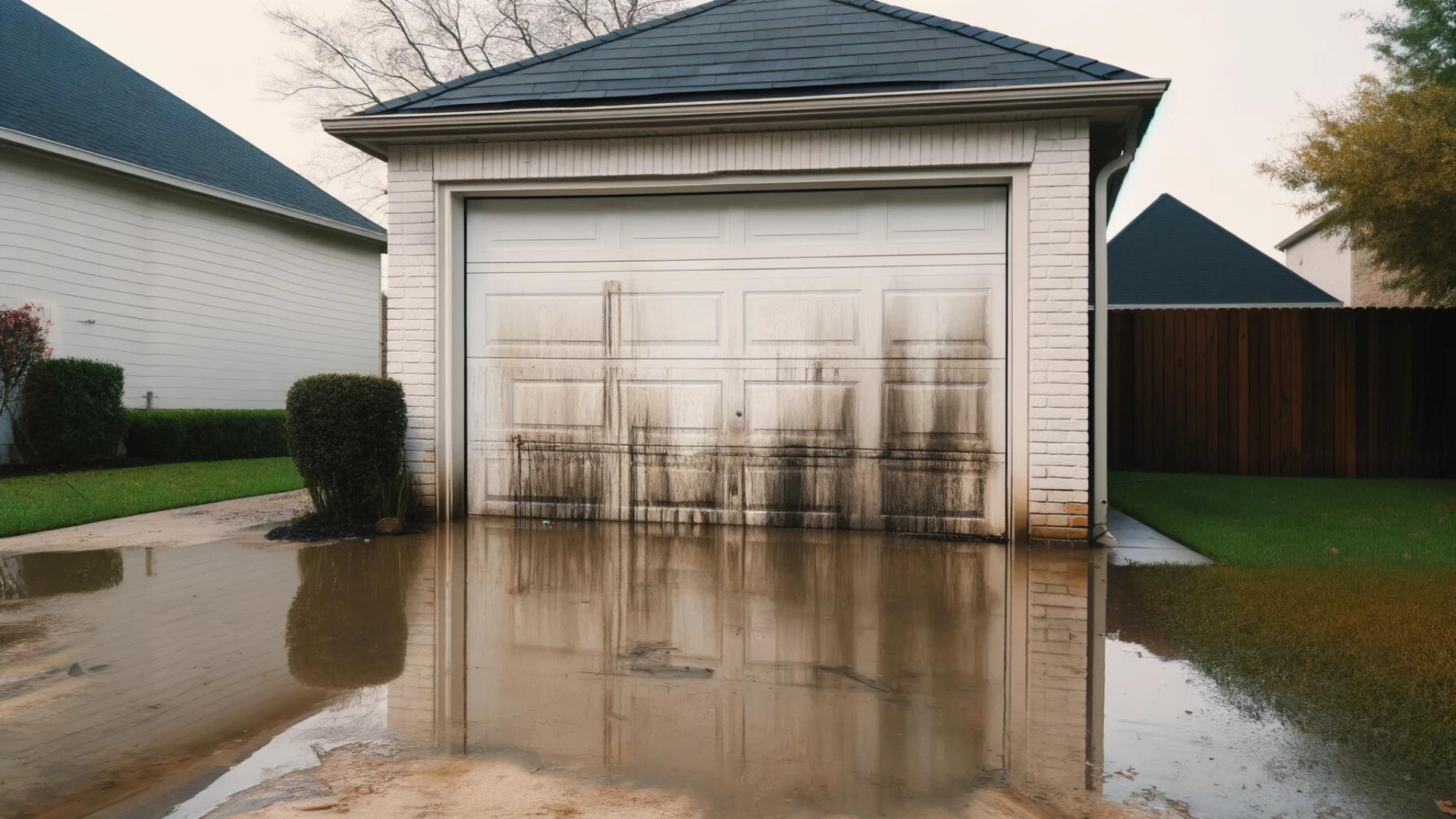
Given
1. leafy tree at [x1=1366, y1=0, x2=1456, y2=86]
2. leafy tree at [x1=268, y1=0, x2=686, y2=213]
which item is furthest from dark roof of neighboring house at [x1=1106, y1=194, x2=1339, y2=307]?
leafy tree at [x1=268, y1=0, x2=686, y2=213]

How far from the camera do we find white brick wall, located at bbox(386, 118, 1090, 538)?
7219 millimetres

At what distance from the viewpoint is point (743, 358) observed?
7875mm

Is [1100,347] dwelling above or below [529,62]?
below

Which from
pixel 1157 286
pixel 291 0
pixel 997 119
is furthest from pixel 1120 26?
pixel 291 0

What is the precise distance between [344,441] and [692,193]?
3.41 metres

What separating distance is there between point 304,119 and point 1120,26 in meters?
18.8

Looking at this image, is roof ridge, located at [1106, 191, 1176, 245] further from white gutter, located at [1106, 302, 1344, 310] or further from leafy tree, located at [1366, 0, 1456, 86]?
leafy tree, located at [1366, 0, 1456, 86]

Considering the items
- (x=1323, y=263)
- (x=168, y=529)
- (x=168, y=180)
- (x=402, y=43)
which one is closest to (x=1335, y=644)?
(x=168, y=529)

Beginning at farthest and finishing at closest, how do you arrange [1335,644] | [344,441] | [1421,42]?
1. [1421,42]
2. [344,441]
3. [1335,644]

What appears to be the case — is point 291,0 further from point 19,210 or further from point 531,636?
point 531,636

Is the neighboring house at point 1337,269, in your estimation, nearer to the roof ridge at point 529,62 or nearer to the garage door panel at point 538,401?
the roof ridge at point 529,62

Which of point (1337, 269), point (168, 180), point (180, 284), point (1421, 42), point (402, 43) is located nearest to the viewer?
point (168, 180)

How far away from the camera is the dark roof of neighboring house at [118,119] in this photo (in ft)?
41.2

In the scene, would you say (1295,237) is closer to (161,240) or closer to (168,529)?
(161,240)
